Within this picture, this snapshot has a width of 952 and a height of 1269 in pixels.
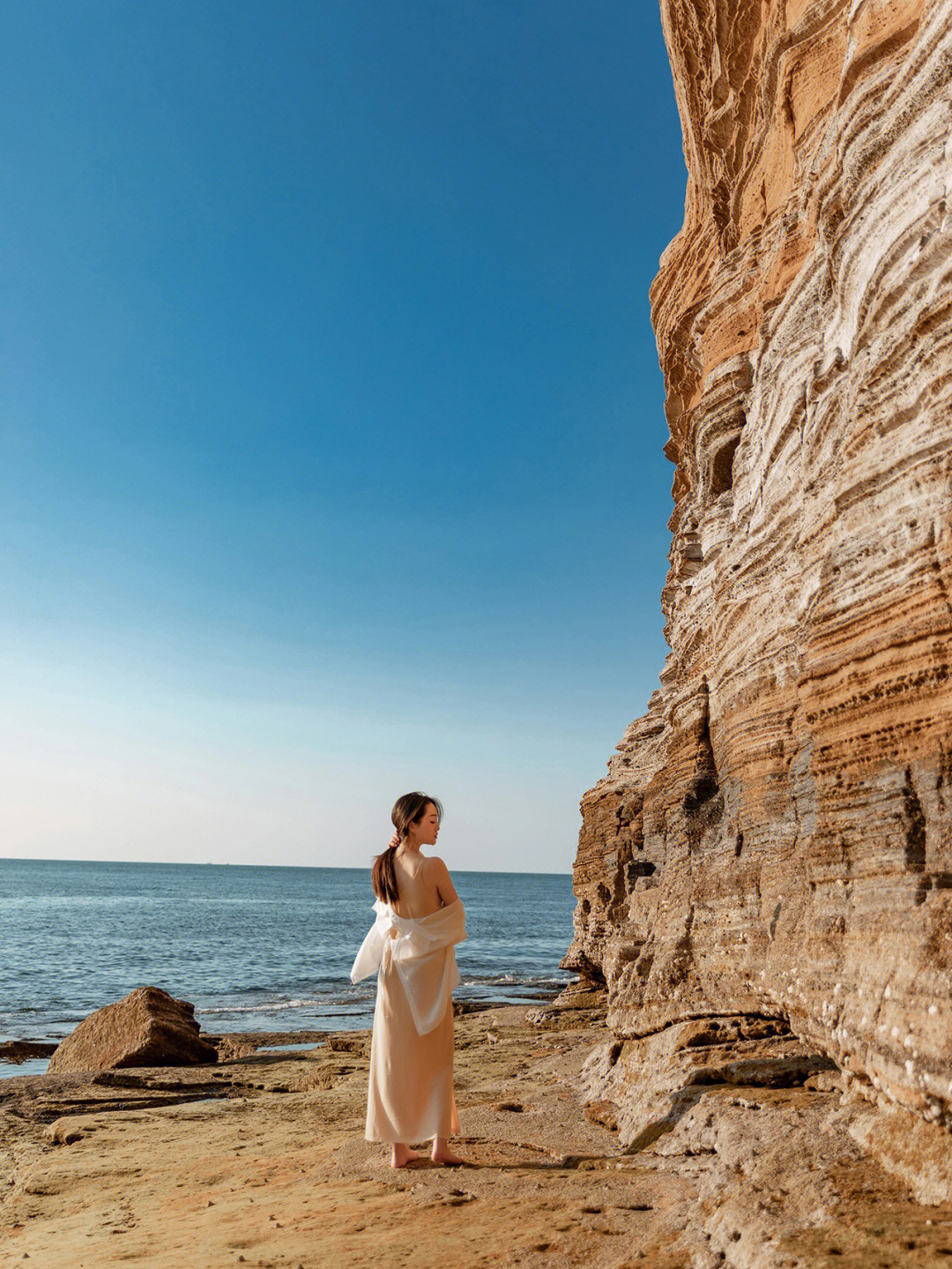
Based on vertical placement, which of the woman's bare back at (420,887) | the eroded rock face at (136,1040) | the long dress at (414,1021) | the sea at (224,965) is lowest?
the sea at (224,965)

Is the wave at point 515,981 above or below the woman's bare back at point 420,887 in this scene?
below

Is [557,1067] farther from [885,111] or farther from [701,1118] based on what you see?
[885,111]

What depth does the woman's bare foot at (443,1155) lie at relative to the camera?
18.4ft

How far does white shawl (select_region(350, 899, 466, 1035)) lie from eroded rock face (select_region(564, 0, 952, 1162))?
2275mm

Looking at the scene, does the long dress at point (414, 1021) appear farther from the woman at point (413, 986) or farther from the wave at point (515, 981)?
the wave at point (515, 981)

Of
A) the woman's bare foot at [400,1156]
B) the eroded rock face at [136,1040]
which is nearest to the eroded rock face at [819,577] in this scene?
the woman's bare foot at [400,1156]

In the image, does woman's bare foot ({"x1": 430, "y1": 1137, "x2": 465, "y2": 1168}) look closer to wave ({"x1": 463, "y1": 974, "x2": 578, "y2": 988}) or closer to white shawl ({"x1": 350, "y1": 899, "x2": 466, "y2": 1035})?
white shawl ({"x1": 350, "y1": 899, "x2": 466, "y2": 1035})

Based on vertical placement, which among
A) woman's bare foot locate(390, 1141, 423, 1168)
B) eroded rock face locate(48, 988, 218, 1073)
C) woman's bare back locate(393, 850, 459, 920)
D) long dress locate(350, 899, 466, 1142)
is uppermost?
woman's bare back locate(393, 850, 459, 920)

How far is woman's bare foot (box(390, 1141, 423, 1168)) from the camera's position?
564 cm

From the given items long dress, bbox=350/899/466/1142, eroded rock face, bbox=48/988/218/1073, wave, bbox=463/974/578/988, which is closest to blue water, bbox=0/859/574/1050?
wave, bbox=463/974/578/988

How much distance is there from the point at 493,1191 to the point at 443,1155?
32.2 inches

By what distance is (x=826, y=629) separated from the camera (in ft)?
19.4

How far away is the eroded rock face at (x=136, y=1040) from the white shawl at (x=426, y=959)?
951cm

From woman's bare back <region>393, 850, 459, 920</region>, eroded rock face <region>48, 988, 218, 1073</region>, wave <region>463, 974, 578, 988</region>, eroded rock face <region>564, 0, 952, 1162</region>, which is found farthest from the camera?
wave <region>463, 974, 578, 988</region>
